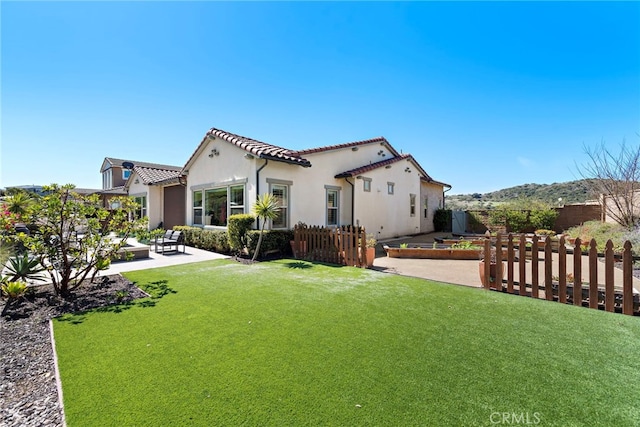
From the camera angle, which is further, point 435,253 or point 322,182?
point 322,182

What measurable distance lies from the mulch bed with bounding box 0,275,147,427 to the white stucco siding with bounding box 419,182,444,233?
20.6 metres

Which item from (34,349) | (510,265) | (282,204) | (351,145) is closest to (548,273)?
(510,265)

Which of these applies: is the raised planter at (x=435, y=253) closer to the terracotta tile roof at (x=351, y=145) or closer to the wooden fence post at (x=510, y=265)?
the wooden fence post at (x=510, y=265)

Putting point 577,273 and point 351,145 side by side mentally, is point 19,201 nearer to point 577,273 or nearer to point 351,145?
point 351,145

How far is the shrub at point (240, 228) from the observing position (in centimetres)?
1169

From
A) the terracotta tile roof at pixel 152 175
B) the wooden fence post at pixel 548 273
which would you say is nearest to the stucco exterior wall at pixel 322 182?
the terracotta tile roof at pixel 152 175

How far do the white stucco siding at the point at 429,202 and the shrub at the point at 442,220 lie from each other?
1.34 feet

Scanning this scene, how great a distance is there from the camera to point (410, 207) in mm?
20625

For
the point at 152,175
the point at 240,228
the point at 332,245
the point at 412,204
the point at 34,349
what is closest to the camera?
the point at 34,349

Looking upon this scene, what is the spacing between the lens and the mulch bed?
8.77 feet

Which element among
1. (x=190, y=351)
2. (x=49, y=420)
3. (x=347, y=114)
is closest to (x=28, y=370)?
(x=49, y=420)

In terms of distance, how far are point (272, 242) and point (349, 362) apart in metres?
8.70

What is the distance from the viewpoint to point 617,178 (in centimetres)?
1653

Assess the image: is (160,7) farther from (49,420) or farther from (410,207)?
(410,207)
